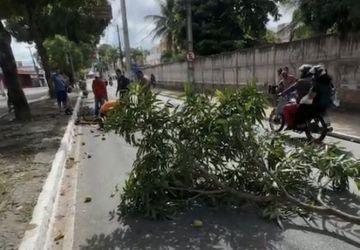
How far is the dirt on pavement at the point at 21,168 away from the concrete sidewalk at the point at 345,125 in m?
2.99

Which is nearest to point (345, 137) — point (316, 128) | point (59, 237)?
point (316, 128)

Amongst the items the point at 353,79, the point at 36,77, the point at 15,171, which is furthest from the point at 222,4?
the point at 36,77

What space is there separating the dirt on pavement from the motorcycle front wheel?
5.40m

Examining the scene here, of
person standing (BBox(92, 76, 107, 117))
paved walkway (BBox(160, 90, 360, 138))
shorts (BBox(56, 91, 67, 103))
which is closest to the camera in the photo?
paved walkway (BBox(160, 90, 360, 138))

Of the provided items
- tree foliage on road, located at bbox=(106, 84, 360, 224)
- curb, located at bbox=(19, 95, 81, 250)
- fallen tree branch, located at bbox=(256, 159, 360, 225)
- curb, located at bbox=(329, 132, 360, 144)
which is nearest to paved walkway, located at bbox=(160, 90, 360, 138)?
curb, located at bbox=(329, 132, 360, 144)

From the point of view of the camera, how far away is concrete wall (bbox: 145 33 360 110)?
13312 millimetres

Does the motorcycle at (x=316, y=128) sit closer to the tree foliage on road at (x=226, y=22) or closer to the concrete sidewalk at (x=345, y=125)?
the concrete sidewalk at (x=345, y=125)

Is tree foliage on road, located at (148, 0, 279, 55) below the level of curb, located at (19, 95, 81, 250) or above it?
above

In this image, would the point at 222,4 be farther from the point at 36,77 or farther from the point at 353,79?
the point at 36,77

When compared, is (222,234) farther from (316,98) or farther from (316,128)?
(316,128)

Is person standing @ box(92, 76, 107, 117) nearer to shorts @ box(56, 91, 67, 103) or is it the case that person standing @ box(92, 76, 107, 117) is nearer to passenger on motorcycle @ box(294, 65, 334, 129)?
shorts @ box(56, 91, 67, 103)

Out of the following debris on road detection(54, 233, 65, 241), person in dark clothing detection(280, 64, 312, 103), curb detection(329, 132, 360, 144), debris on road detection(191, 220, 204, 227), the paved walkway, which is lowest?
the paved walkway

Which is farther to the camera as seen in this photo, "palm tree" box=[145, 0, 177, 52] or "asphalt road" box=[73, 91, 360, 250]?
"palm tree" box=[145, 0, 177, 52]

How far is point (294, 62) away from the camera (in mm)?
16297
